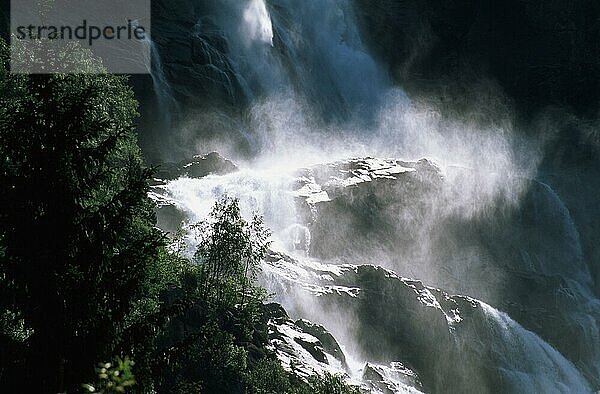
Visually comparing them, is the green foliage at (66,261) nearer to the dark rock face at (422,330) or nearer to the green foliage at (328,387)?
the green foliage at (328,387)

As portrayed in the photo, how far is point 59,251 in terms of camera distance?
11.7 meters

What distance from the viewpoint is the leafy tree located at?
11.1 metres

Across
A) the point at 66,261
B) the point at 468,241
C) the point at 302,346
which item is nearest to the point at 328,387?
the point at 302,346

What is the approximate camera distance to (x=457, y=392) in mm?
55250

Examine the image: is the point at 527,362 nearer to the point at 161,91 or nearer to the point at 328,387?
A: the point at 328,387

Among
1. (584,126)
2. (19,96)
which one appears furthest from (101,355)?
(584,126)

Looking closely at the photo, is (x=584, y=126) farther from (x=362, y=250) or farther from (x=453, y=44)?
(x=362, y=250)

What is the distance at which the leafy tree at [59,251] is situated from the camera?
1107 centimetres

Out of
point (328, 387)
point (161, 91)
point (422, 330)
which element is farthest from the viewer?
point (161, 91)

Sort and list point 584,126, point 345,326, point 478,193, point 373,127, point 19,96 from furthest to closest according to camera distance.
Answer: point 584,126 → point 373,127 → point 478,193 → point 345,326 → point 19,96

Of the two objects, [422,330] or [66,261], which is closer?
[66,261]

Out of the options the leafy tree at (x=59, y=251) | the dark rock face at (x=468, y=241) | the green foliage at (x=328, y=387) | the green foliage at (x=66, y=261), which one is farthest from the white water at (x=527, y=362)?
the leafy tree at (x=59, y=251)

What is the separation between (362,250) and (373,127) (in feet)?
118

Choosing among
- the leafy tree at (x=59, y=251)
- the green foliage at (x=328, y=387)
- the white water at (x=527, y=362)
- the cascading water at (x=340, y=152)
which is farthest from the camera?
the white water at (x=527, y=362)
